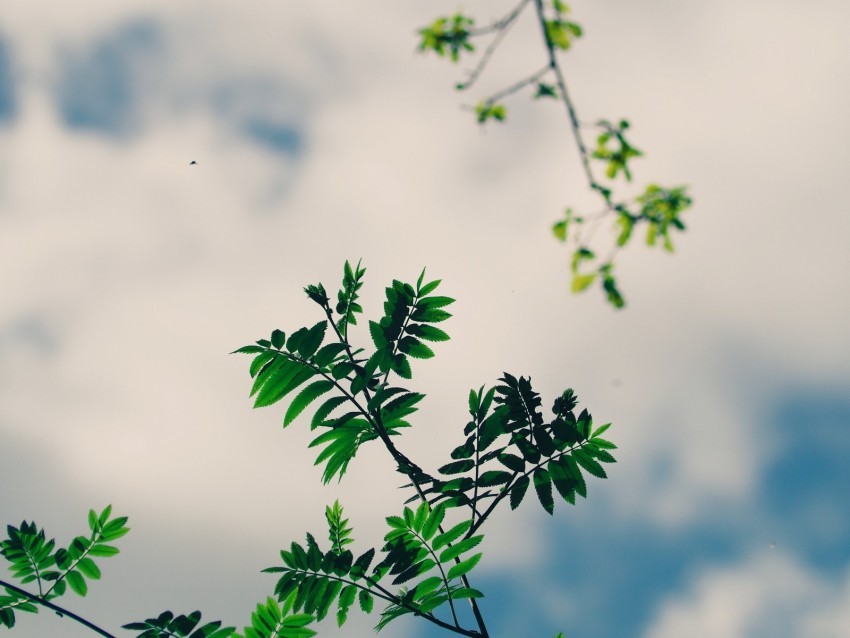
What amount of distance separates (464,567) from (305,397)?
43.7 inches

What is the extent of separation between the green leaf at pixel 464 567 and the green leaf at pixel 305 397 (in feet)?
3.37

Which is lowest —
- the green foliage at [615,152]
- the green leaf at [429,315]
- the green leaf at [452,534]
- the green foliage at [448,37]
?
the green leaf at [452,534]

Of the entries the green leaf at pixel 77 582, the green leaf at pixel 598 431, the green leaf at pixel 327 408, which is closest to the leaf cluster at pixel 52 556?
the green leaf at pixel 77 582

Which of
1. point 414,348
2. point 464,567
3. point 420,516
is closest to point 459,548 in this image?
point 464,567

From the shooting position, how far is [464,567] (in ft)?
8.62

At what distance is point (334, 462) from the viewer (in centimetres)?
304

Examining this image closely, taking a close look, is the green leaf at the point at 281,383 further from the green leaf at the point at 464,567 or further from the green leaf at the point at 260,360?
the green leaf at the point at 464,567

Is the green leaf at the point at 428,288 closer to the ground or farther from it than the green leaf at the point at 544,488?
farther from it

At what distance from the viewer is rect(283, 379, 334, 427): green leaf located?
3053 mm

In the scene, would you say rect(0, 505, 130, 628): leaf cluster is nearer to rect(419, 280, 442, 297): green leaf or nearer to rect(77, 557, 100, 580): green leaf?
rect(77, 557, 100, 580): green leaf

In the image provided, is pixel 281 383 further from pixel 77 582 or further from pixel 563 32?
pixel 563 32

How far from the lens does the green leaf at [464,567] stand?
2.62 m

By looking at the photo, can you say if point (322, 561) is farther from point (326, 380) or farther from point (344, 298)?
point (344, 298)

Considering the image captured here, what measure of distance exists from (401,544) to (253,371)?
1121 millimetres
